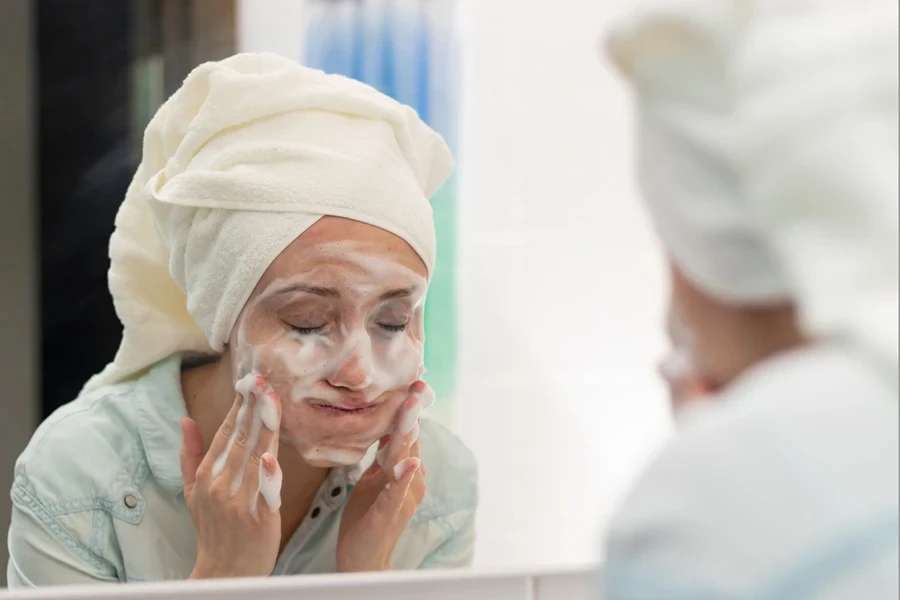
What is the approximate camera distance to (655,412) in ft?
3.05

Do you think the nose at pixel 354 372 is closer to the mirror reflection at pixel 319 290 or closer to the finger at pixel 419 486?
the mirror reflection at pixel 319 290

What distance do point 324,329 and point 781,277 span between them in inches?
18.0

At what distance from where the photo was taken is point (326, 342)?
0.83 metres

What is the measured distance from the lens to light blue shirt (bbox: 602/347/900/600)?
39 centimetres

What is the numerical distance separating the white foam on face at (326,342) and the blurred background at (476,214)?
0.06m

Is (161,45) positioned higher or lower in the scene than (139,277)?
higher

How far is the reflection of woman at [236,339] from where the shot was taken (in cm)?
83

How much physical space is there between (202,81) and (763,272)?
1.84 ft

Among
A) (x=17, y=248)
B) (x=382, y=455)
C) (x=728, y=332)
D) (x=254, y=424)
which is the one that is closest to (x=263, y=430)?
(x=254, y=424)

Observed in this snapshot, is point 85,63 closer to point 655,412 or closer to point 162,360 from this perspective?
point 162,360

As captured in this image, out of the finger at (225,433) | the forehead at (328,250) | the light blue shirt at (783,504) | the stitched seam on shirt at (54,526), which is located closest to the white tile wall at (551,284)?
the forehead at (328,250)

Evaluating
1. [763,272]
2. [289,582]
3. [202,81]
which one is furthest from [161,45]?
[763,272]

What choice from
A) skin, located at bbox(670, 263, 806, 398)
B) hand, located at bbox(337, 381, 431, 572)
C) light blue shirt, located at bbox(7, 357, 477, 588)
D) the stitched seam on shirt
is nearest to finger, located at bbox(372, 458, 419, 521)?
hand, located at bbox(337, 381, 431, 572)

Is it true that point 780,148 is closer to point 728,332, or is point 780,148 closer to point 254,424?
point 728,332
